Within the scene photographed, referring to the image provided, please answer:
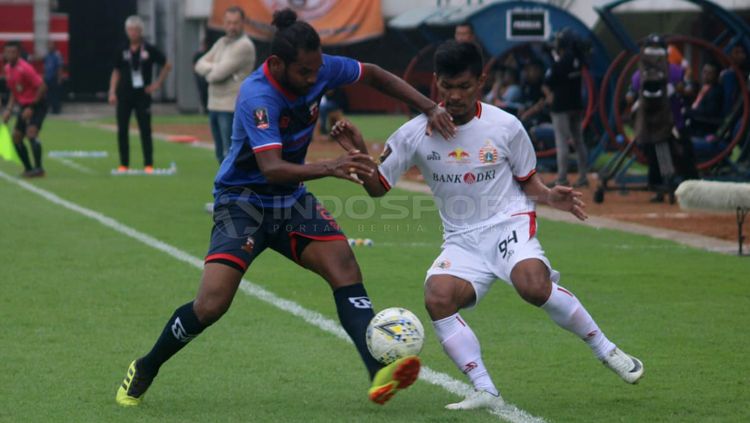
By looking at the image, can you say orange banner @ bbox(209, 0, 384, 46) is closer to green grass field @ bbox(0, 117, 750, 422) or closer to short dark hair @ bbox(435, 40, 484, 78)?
green grass field @ bbox(0, 117, 750, 422)

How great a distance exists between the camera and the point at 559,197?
266 inches

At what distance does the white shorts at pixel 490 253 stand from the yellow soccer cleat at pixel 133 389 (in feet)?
4.84

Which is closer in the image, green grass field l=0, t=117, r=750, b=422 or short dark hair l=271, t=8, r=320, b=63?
short dark hair l=271, t=8, r=320, b=63

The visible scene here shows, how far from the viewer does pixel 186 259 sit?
11.9 metres

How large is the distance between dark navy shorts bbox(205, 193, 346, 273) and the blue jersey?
49mm

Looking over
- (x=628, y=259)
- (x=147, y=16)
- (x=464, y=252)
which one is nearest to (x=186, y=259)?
(x=628, y=259)

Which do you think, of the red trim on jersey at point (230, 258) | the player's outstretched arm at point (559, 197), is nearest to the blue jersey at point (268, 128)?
the red trim on jersey at point (230, 258)

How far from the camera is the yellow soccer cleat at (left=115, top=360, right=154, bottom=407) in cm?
668

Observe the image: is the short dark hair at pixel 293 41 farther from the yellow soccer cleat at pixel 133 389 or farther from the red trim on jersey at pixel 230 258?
the yellow soccer cleat at pixel 133 389

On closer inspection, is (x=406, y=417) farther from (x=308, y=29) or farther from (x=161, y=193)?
(x=161, y=193)

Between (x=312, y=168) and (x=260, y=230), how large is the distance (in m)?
0.64

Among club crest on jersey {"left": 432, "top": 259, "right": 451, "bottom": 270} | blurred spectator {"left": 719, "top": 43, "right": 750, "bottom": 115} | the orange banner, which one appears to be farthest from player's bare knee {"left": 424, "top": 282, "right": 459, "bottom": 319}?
the orange banner

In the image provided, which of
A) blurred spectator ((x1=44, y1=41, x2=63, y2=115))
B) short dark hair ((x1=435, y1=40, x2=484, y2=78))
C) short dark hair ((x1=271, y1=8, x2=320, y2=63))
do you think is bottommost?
blurred spectator ((x1=44, y1=41, x2=63, y2=115))

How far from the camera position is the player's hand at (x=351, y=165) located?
6145 millimetres
